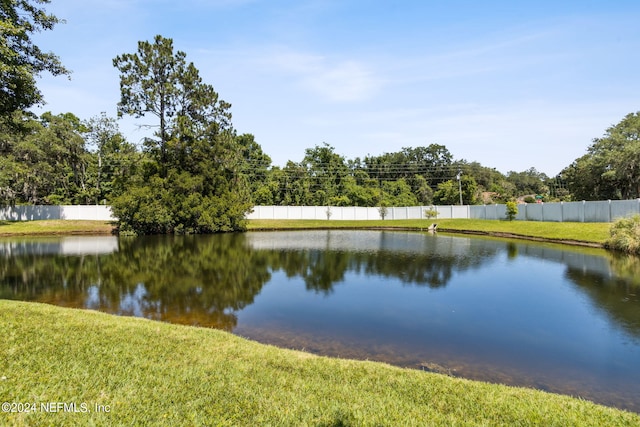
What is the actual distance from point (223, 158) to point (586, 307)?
3621 centimetres

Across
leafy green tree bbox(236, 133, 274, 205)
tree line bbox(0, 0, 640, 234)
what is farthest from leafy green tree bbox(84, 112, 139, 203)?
leafy green tree bbox(236, 133, 274, 205)

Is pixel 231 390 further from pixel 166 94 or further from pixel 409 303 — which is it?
pixel 166 94

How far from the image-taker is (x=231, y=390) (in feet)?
14.5

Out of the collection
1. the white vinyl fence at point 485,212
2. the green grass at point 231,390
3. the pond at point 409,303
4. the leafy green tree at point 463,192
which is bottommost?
the pond at point 409,303

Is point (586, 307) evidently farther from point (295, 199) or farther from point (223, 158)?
point (295, 199)

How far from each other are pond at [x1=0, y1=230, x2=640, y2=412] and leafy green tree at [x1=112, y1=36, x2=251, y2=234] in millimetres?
16045

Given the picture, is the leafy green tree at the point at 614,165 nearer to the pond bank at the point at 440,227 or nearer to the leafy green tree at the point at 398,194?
the pond bank at the point at 440,227

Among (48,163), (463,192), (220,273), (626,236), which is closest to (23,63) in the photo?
(220,273)

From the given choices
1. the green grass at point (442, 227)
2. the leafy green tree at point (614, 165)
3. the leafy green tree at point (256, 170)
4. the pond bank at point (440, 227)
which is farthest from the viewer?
the leafy green tree at point (256, 170)

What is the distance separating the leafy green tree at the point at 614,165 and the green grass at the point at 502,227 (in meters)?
12.4

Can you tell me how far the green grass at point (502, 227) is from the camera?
26156mm

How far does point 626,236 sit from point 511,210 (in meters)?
18.6

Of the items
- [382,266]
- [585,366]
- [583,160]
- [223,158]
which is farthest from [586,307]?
[583,160]

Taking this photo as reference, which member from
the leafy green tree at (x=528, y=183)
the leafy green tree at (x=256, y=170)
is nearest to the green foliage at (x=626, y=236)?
the leafy green tree at (x=256, y=170)
